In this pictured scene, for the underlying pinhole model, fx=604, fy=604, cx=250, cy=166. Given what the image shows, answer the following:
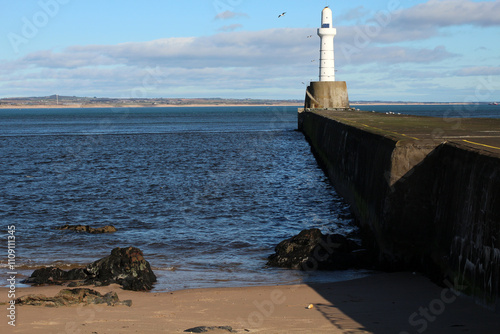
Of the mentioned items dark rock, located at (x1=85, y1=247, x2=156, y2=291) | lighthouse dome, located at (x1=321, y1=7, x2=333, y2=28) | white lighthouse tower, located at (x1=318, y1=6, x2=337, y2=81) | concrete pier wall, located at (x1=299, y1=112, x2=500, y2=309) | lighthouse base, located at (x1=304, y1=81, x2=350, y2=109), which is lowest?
dark rock, located at (x1=85, y1=247, x2=156, y2=291)

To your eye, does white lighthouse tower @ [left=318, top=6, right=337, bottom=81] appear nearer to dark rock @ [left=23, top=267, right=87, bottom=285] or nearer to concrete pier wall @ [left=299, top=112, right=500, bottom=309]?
concrete pier wall @ [left=299, top=112, right=500, bottom=309]

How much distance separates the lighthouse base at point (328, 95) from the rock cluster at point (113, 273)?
44219 millimetres

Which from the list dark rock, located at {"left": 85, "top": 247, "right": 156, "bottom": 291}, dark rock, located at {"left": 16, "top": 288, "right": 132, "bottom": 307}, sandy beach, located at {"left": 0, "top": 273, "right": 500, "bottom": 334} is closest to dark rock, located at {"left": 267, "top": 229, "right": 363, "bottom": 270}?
sandy beach, located at {"left": 0, "top": 273, "right": 500, "bottom": 334}

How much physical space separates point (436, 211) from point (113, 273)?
4.96m

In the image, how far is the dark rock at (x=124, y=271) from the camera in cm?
903

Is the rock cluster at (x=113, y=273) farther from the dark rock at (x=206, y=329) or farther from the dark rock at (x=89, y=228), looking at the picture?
the dark rock at (x=89, y=228)

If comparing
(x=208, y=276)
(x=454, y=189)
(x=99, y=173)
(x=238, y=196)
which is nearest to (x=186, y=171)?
(x=99, y=173)

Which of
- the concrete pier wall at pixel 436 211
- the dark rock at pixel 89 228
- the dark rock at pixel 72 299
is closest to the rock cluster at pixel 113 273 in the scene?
the dark rock at pixel 72 299

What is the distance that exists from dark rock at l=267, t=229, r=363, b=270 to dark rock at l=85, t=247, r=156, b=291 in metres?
2.45

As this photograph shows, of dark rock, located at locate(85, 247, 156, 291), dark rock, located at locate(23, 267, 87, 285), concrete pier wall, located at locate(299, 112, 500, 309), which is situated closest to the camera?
concrete pier wall, located at locate(299, 112, 500, 309)

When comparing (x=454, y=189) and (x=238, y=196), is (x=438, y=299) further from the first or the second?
(x=238, y=196)

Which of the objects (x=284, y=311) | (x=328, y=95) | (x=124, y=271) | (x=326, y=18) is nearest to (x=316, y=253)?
(x=284, y=311)

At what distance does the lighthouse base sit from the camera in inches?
2064

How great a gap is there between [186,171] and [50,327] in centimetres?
2071
